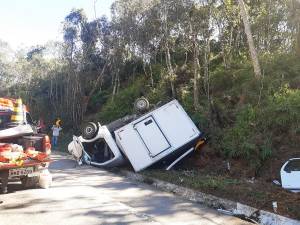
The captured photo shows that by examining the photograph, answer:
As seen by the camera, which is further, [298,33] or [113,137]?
[298,33]

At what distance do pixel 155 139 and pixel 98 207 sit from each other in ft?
18.5

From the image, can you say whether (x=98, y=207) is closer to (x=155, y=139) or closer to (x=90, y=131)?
(x=155, y=139)

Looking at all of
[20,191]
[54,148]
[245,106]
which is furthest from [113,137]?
[54,148]

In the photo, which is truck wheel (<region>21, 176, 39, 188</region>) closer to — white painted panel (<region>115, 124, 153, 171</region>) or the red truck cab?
the red truck cab

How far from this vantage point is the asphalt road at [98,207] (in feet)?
22.4

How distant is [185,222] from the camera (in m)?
6.89

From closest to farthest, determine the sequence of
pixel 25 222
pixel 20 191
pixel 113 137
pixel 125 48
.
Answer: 1. pixel 25 222
2. pixel 20 191
3. pixel 113 137
4. pixel 125 48

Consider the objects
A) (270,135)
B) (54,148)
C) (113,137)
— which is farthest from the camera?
(54,148)

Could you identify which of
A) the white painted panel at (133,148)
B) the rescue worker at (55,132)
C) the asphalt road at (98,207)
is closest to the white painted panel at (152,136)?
the white painted panel at (133,148)

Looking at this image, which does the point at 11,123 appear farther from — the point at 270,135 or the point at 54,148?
the point at 54,148

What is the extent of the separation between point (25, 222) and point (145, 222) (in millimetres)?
1838

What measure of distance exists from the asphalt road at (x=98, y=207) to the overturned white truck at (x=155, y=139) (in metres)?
2.38

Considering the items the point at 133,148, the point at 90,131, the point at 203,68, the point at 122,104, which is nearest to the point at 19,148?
the point at 133,148

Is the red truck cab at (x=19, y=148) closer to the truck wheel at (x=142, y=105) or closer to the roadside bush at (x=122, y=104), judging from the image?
the truck wheel at (x=142, y=105)
